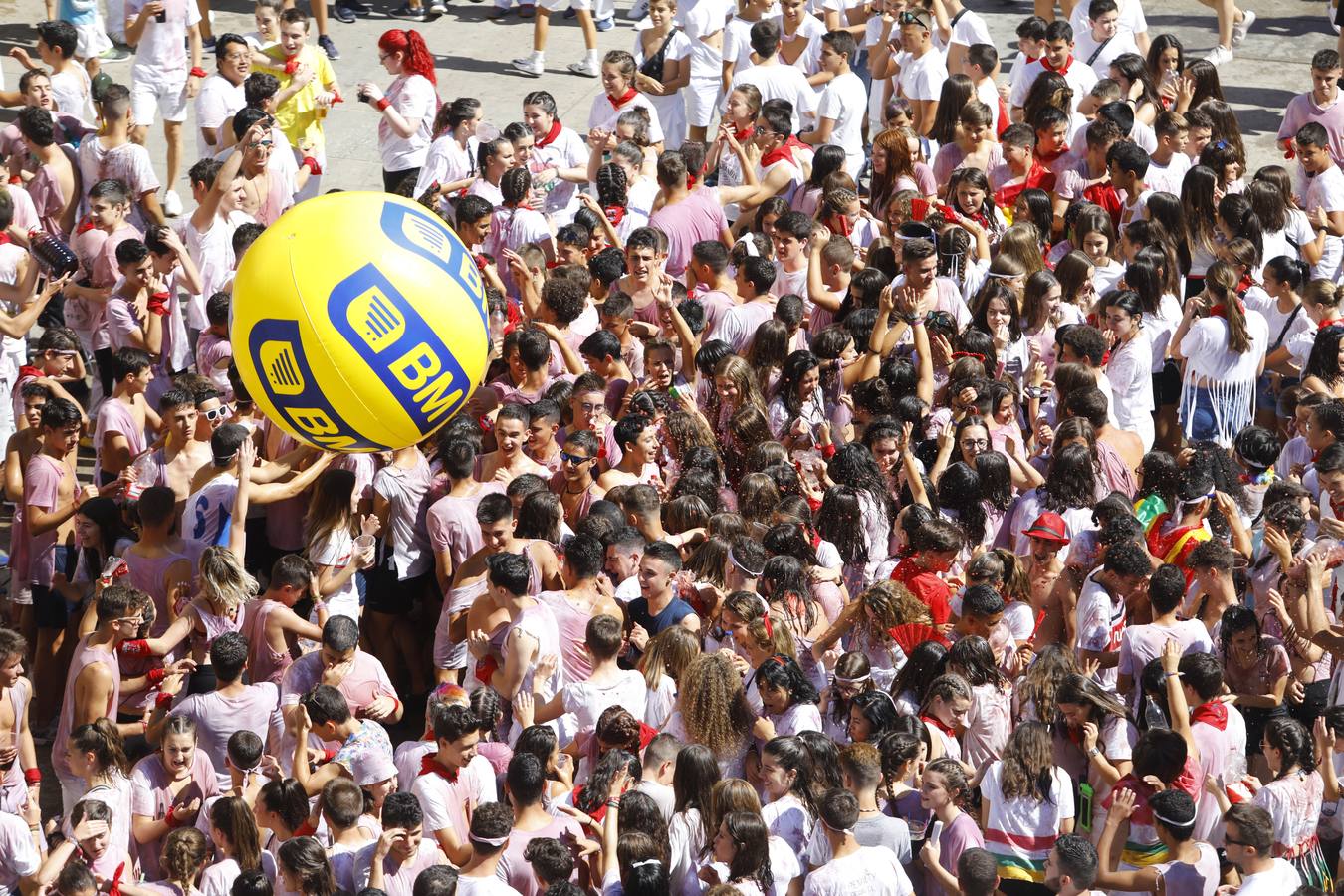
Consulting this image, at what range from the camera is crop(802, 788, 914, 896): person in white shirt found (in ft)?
20.7

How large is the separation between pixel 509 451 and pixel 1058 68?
615cm

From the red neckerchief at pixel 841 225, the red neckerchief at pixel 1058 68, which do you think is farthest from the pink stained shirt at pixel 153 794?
the red neckerchief at pixel 1058 68

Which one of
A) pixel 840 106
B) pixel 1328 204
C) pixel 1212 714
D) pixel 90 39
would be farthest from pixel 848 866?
pixel 90 39

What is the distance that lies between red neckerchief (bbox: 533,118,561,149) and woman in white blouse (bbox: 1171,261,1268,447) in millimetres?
4163

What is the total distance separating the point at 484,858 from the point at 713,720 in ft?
3.66

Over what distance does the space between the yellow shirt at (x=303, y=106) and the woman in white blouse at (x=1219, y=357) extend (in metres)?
5.92

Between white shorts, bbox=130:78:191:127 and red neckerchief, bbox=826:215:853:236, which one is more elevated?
red neckerchief, bbox=826:215:853:236

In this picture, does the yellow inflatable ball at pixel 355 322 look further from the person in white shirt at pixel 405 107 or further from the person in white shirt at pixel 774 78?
the person in white shirt at pixel 774 78

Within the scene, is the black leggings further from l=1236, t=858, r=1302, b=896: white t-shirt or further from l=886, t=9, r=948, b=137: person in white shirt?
l=1236, t=858, r=1302, b=896: white t-shirt

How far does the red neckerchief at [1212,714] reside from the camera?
712 centimetres

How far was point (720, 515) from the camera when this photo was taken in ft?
26.5

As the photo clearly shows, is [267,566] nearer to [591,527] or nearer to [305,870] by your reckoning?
[591,527]

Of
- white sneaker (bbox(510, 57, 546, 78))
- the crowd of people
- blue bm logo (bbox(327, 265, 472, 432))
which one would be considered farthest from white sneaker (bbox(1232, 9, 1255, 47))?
blue bm logo (bbox(327, 265, 472, 432))

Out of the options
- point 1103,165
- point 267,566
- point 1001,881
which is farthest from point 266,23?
point 1001,881
